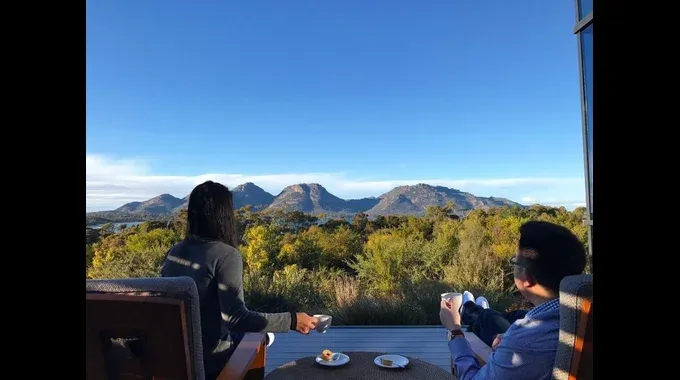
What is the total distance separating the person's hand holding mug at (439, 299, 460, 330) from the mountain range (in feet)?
25.5

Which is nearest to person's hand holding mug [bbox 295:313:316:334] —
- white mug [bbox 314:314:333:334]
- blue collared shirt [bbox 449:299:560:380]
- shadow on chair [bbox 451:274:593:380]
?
white mug [bbox 314:314:333:334]

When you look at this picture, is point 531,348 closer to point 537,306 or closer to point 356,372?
point 537,306

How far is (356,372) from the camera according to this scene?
1.86 meters

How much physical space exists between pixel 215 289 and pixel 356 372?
699 millimetres

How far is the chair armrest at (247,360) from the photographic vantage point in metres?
1.75

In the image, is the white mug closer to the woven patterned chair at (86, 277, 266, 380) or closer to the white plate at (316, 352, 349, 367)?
the white plate at (316, 352, 349, 367)

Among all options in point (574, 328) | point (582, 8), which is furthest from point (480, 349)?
point (582, 8)

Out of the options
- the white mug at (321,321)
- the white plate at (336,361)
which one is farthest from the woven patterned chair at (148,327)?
the white mug at (321,321)

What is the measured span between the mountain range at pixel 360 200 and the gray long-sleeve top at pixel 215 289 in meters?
7.59

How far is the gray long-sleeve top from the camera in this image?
1.91 metres

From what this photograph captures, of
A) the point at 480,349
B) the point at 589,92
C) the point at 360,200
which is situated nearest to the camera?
the point at 589,92
